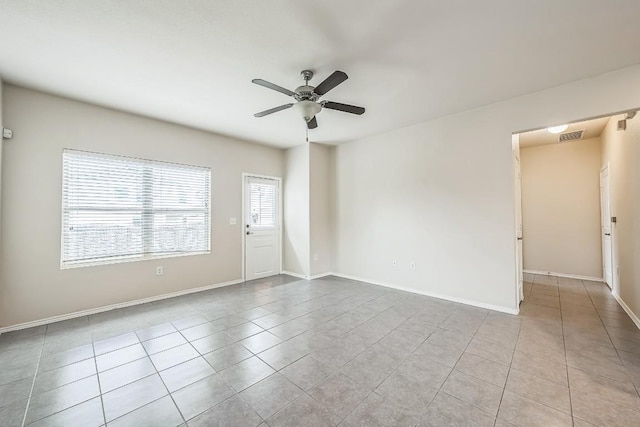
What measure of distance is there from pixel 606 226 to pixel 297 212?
5.58 metres

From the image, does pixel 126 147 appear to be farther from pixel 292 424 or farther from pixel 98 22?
pixel 292 424

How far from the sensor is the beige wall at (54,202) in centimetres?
295

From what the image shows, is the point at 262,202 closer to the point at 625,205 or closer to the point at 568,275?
the point at 625,205

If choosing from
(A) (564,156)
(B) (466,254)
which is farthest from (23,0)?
(A) (564,156)

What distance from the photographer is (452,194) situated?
3.87m

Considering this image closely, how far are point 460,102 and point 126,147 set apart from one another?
4746mm

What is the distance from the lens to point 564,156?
522 centimetres

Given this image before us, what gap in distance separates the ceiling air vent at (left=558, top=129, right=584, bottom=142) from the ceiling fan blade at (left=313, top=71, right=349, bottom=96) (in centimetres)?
489

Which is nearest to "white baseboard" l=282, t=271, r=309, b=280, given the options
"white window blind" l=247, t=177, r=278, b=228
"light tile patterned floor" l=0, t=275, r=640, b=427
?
"white window blind" l=247, t=177, r=278, b=228

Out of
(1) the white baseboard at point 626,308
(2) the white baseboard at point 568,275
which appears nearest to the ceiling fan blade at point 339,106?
(1) the white baseboard at point 626,308

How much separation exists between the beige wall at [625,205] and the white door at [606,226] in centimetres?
29

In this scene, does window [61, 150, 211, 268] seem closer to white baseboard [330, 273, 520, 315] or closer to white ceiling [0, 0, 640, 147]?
white ceiling [0, 0, 640, 147]

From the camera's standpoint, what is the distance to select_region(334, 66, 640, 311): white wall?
307 centimetres

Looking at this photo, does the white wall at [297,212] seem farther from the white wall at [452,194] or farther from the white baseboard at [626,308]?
the white baseboard at [626,308]
